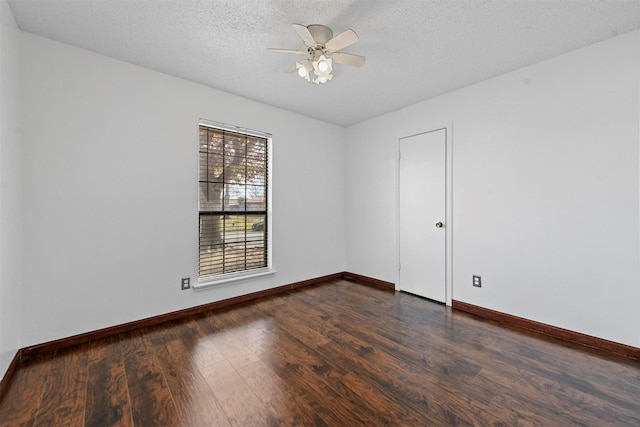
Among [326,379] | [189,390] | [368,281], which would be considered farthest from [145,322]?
[368,281]

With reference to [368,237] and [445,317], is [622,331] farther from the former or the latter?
[368,237]

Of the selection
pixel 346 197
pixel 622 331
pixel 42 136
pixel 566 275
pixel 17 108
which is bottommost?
pixel 622 331

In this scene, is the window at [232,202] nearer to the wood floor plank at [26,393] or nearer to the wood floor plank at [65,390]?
the wood floor plank at [65,390]

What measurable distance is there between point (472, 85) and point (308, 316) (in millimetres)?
3189

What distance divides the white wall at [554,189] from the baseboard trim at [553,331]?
48mm

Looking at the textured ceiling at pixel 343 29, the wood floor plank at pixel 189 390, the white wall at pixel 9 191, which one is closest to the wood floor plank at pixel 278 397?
the wood floor plank at pixel 189 390

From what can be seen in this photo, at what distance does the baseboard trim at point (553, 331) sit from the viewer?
7.07 ft

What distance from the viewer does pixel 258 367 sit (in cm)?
199

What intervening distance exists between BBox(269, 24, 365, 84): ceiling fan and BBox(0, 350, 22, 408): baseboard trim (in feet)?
9.47

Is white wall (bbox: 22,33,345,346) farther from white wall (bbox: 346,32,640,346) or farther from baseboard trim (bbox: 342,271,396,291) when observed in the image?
white wall (bbox: 346,32,640,346)

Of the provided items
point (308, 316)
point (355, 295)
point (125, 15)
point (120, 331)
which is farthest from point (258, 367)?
point (125, 15)

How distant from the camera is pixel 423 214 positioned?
3.55 metres

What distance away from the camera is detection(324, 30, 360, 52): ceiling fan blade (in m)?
1.85

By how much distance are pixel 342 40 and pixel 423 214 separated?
2.37 m
